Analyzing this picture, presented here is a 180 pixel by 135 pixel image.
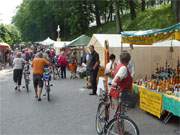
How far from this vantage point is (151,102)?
36.9ft

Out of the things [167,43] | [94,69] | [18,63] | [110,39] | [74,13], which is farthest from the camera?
[74,13]

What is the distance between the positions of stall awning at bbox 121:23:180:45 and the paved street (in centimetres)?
210

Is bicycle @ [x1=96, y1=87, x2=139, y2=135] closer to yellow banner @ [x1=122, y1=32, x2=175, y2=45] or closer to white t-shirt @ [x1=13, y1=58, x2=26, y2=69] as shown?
yellow banner @ [x1=122, y1=32, x2=175, y2=45]

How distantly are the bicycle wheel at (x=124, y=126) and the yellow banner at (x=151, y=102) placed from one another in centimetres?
325

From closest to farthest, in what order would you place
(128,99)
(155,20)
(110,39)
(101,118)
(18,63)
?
1. (128,99)
2. (101,118)
3. (18,63)
4. (110,39)
5. (155,20)

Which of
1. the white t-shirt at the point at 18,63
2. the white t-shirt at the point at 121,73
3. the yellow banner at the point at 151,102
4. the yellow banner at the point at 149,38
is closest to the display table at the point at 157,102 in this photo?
the yellow banner at the point at 151,102

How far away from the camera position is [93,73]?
1617cm

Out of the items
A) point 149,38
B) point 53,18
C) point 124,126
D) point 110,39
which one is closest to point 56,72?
point 110,39

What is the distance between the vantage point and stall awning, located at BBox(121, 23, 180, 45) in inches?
389

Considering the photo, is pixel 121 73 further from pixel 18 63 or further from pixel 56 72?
pixel 56 72

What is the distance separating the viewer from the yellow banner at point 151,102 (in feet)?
35.3

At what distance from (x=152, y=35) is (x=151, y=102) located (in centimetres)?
186

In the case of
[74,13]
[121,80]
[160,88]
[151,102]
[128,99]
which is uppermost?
[74,13]

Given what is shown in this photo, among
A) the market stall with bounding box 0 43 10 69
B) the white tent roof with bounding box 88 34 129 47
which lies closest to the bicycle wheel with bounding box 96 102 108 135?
the white tent roof with bounding box 88 34 129 47
